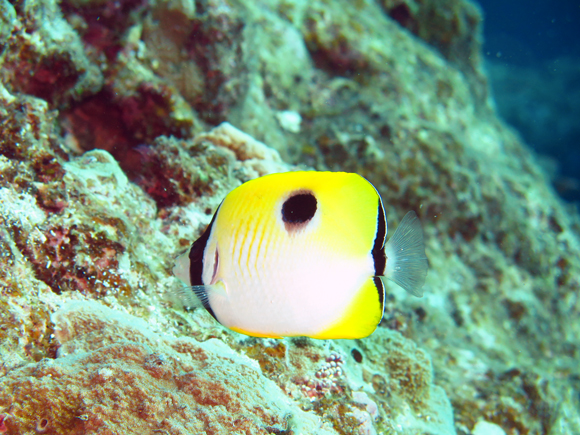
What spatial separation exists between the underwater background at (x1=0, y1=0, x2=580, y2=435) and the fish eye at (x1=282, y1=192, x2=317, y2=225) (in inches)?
32.4

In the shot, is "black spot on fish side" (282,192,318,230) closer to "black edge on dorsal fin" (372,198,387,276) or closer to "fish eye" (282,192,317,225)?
"fish eye" (282,192,317,225)

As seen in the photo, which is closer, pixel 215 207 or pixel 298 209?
pixel 298 209

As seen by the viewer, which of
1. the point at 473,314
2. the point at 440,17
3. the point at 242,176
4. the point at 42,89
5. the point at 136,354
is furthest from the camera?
the point at 440,17

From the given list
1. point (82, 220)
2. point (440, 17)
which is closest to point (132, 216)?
point (82, 220)

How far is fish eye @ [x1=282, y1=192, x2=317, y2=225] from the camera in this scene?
1.33 meters

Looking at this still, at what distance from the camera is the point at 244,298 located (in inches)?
53.2

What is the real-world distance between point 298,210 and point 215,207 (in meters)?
1.30

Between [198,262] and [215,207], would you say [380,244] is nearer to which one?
[198,262]

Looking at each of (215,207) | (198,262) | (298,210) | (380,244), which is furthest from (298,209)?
(215,207)

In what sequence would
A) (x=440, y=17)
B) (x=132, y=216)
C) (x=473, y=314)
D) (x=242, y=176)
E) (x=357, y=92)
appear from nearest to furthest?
(x=132, y=216) → (x=242, y=176) → (x=473, y=314) → (x=357, y=92) → (x=440, y=17)

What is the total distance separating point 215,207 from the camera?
8.25ft

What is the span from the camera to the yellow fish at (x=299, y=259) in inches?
51.8

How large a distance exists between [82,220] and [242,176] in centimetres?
120

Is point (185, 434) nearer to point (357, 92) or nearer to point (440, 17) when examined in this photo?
point (357, 92)
